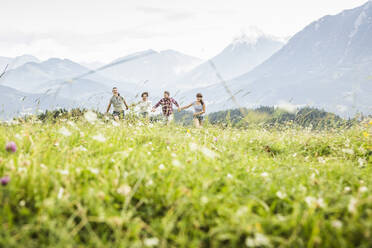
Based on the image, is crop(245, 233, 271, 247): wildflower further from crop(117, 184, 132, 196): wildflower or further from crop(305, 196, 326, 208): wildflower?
crop(117, 184, 132, 196): wildflower

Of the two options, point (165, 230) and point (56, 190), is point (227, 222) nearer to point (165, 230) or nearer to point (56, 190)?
point (165, 230)

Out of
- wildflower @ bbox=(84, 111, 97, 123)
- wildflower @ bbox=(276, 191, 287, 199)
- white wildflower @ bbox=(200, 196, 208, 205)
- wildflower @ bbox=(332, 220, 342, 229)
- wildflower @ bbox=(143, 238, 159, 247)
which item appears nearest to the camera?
wildflower @ bbox=(143, 238, 159, 247)

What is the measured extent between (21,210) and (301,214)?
260 centimetres

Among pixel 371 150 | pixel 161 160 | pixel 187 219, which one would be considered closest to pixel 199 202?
pixel 187 219

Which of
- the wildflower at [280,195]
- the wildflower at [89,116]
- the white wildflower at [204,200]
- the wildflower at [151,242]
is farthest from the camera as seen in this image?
the wildflower at [89,116]

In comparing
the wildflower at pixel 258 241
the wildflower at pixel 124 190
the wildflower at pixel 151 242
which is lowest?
the wildflower at pixel 258 241

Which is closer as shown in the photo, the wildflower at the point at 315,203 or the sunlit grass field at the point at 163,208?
the sunlit grass field at the point at 163,208

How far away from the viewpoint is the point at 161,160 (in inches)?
151

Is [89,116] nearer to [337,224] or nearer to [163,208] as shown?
[163,208]

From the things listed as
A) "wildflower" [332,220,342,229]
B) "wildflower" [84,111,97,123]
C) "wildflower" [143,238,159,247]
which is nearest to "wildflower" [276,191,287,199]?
"wildflower" [332,220,342,229]

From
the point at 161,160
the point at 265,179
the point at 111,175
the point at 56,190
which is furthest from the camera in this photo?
the point at 161,160

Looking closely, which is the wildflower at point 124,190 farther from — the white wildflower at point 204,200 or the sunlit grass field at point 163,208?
the white wildflower at point 204,200

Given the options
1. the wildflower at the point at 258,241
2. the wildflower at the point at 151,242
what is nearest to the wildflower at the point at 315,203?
the wildflower at the point at 258,241

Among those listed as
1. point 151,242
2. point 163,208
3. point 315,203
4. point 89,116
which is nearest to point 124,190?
point 163,208
